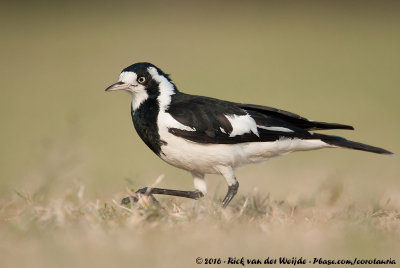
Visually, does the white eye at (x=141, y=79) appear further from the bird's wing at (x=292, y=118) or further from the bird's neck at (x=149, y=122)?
the bird's wing at (x=292, y=118)

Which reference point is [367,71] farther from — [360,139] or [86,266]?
[86,266]

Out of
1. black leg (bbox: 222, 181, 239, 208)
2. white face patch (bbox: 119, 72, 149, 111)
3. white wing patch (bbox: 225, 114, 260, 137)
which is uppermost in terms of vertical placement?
white face patch (bbox: 119, 72, 149, 111)

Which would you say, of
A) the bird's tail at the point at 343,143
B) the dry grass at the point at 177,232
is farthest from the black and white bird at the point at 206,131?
the dry grass at the point at 177,232

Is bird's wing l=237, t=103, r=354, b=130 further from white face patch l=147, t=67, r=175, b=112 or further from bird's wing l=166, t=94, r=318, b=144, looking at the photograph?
white face patch l=147, t=67, r=175, b=112

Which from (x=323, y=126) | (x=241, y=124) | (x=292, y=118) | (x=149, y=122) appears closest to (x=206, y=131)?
(x=241, y=124)

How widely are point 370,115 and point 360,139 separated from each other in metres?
3.67

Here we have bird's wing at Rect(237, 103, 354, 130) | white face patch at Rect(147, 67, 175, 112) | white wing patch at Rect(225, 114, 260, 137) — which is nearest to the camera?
white wing patch at Rect(225, 114, 260, 137)

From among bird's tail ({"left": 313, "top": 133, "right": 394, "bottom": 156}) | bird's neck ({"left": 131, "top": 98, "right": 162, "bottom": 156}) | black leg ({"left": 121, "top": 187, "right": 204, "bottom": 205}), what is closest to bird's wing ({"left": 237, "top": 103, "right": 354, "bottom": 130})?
bird's tail ({"left": 313, "top": 133, "right": 394, "bottom": 156})

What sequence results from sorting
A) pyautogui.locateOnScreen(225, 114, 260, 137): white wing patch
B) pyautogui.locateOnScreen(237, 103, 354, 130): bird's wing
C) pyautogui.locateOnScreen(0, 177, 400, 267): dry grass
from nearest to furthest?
1. pyautogui.locateOnScreen(0, 177, 400, 267): dry grass
2. pyautogui.locateOnScreen(225, 114, 260, 137): white wing patch
3. pyautogui.locateOnScreen(237, 103, 354, 130): bird's wing

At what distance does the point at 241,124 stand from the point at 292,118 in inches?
27.2

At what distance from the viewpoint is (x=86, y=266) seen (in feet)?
13.2

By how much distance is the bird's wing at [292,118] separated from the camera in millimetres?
6566

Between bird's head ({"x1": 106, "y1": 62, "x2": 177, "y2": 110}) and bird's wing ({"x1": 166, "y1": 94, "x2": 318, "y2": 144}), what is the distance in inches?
6.9

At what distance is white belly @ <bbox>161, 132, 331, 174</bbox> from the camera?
608 cm
